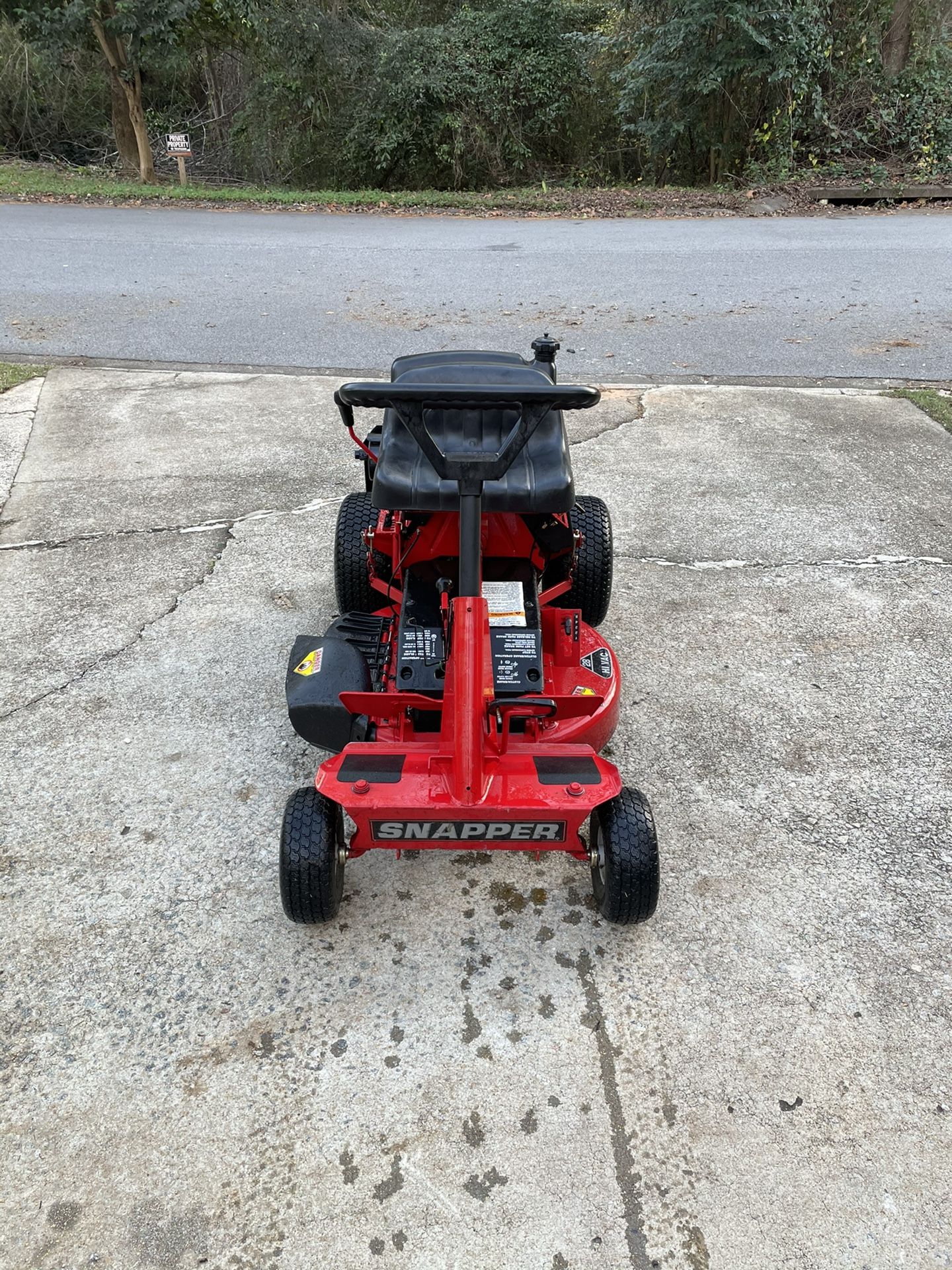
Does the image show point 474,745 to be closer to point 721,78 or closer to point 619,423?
point 619,423

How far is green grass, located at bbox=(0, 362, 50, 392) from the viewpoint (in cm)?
583

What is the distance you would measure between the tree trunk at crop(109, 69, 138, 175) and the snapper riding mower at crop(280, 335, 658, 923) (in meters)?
16.4

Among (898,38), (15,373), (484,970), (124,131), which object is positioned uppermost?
(898,38)

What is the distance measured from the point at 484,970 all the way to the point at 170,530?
2.75 metres

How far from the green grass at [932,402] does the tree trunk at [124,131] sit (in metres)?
15.1

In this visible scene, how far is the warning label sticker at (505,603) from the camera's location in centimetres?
254

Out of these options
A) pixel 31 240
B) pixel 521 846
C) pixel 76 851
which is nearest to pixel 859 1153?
pixel 521 846

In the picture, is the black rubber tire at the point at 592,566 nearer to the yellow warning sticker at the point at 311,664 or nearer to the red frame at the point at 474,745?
the red frame at the point at 474,745

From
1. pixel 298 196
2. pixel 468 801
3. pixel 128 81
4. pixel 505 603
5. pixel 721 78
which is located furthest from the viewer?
pixel 128 81

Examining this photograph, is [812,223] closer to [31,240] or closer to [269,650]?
[31,240]

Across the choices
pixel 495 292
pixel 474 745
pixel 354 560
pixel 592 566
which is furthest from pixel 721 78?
pixel 474 745

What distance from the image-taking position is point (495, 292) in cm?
826

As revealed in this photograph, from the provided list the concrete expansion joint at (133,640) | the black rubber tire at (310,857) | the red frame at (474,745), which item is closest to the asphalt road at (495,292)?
the concrete expansion joint at (133,640)

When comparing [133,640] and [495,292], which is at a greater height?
[495,292]
